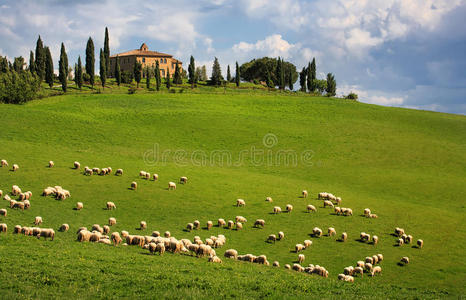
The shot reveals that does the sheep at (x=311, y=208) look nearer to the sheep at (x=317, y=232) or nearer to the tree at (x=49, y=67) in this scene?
the sheep at (x=317, y=232)

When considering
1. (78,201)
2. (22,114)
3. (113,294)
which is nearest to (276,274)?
(113,294)

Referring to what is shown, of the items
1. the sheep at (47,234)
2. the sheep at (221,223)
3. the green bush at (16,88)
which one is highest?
the green bush at (16,88)

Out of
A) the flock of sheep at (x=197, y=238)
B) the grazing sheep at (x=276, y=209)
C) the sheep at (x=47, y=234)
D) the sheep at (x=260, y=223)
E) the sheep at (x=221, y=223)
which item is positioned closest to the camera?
the flock of sheep at (x=197, y=238)

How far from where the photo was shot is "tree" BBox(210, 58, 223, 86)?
6005 inches

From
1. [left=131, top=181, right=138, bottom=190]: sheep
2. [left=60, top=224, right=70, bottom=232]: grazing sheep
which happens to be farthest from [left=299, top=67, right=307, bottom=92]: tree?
[left=60, top=224, right=70, bottom=232]: grazing sheep

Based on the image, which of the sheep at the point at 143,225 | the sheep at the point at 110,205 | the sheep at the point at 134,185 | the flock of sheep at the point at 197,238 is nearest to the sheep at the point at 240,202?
the flock of sheep at the point at 197,238

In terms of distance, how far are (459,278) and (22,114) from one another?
65550 mm

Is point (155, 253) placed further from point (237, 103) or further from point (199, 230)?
point (237, 103)

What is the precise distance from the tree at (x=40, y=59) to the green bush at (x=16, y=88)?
88.6 ft

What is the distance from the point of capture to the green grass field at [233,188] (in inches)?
675

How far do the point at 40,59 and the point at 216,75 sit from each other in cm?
6396

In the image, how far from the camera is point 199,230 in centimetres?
2788

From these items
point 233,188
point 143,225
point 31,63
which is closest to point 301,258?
point 143,225

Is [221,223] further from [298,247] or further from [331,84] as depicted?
[331,84]
